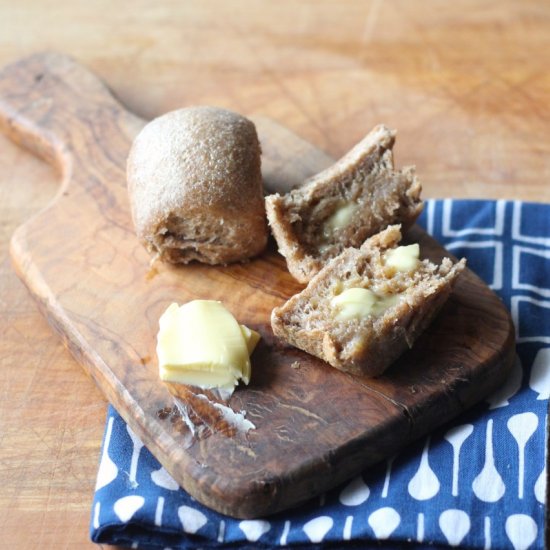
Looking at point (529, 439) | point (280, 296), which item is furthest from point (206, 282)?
point (529, 439)

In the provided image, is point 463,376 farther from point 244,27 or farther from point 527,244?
point 244,27

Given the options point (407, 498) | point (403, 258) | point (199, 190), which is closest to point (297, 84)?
point (199, 190)

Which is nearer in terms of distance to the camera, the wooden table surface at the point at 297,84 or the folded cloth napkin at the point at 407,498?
the folded cloth napkin at the point at 407,498

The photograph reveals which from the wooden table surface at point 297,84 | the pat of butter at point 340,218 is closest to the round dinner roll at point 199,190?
the pat of butter at point 340,218

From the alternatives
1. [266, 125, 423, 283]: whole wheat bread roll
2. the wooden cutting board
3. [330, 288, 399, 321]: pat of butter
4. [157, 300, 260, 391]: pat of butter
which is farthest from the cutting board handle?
[330, 288, 399, 321]: pat of butter

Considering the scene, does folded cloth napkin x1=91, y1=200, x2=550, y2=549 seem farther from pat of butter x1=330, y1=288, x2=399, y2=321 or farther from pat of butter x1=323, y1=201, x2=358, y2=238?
pat of butter x1=323, y1=201, x2=358, y2=238

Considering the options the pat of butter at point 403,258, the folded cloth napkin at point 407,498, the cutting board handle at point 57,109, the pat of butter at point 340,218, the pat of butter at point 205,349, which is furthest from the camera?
the cutting board handle at point 57,109

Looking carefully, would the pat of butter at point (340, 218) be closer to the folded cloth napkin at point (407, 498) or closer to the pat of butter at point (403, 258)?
the pat of butter at point (403, 258)
